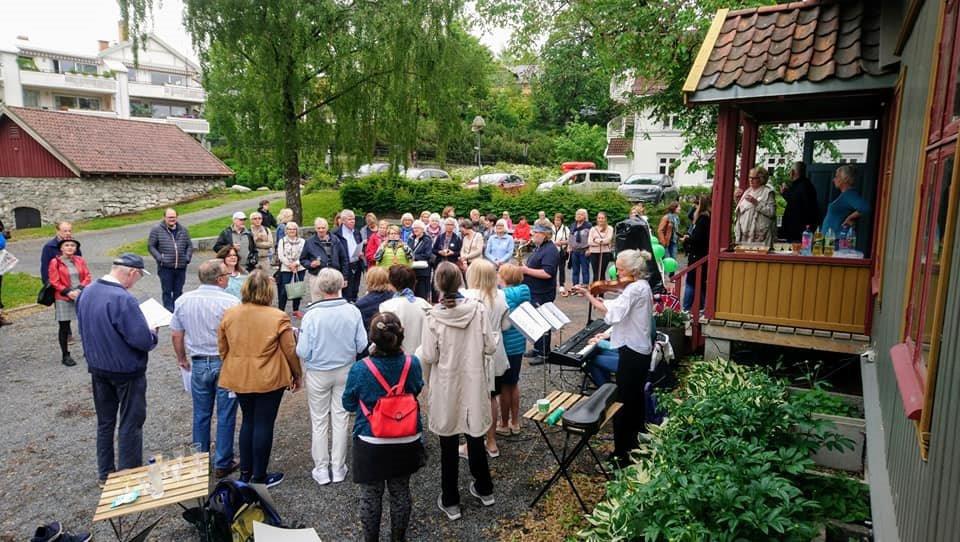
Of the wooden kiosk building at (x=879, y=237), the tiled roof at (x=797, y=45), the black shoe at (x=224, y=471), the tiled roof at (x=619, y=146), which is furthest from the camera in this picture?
the tiled roof at (x=619, y=146)

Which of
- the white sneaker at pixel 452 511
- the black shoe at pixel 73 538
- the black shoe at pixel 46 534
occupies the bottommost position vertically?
the white sneaker at pixel 452 511

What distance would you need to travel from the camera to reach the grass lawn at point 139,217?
2261cm

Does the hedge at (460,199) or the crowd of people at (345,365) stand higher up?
the hedge at (460,199)

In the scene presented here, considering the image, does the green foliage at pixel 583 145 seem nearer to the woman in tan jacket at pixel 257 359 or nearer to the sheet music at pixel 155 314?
the sheet music at pixel 155 314

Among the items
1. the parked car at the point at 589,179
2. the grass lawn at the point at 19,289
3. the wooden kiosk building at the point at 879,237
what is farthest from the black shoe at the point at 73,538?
the parked car at the point at 589,179

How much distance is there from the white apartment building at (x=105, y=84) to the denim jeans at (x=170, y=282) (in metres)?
33.9

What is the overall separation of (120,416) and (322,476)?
1658 mm

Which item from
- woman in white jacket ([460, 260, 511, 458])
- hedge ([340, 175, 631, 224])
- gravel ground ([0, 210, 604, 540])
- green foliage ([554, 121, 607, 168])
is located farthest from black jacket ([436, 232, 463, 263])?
green foliage ([554, 121, 607, 168])

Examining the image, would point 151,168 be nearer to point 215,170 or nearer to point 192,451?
point 215,170

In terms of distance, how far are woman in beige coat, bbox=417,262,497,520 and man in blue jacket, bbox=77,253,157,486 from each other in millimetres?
2250

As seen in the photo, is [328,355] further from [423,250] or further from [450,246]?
[450,246]

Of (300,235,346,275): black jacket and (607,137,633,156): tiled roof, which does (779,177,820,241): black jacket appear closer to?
(300,235,346,275): black jacket

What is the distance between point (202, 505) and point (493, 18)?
15.7 metres

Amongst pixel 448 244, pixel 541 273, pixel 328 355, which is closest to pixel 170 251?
pixel 448 244
